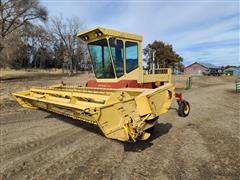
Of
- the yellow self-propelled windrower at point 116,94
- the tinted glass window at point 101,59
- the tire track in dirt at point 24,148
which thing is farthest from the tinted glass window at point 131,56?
the tire track in dirt at point 24,148

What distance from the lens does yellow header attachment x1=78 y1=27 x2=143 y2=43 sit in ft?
19.9

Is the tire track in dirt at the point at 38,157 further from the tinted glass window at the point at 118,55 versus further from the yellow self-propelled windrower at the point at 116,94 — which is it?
the tinted glass window at the point at 118,55

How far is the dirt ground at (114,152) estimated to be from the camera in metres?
3.81

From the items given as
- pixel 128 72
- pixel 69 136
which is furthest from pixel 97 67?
pixel 69 136

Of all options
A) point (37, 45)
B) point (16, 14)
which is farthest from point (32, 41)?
point (16, 14)

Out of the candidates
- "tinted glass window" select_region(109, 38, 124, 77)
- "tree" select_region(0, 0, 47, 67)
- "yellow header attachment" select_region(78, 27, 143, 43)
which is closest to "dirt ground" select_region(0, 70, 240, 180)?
"tinted glass window" select_region(109, 38, 124, 77)

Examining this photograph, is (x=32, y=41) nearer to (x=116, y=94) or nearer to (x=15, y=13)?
(x=15, y=13)

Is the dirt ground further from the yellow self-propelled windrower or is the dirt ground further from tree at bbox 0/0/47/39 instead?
tree at bbox 0/0/47/39

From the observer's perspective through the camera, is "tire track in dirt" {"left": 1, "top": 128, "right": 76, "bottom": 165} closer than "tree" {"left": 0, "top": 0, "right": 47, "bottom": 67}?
Yes

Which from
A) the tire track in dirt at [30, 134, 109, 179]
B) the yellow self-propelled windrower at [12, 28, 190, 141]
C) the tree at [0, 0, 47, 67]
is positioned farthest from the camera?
the tree at [0, 0, 47, 67]

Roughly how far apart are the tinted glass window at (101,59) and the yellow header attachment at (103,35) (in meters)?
0.17

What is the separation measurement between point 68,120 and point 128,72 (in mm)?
2245

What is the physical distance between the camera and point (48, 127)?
6461mm

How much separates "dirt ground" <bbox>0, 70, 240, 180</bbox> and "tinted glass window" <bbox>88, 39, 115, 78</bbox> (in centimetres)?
152
